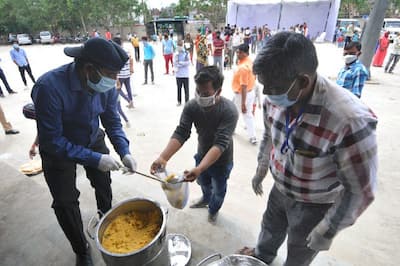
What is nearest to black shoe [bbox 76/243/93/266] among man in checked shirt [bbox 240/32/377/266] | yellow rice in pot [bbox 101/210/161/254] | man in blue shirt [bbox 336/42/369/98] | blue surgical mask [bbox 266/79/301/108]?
yellow rice in pot [bbox 101/210/161/254]

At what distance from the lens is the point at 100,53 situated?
146 cm

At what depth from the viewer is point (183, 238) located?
2.08 m

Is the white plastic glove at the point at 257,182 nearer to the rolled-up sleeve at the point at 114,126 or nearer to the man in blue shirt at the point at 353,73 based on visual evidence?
the rolled-up sleeve at the point at 114,126

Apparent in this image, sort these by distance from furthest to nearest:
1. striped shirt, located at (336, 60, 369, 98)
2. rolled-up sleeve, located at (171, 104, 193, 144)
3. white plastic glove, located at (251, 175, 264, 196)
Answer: striped shirt, located at (336, 60, 369, 98)
rolled-up sleeve, located at (171, 104, 193, 144)
white plastic glove, located at (251, 175, 264, 196)

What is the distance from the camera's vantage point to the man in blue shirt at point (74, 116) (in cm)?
147

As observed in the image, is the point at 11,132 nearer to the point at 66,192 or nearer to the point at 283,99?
the point at 66,192

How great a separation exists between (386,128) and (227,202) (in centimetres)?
419

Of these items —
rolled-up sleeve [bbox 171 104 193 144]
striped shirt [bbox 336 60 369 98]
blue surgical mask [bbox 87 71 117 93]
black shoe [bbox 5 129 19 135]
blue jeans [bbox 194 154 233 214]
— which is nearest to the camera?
blue surgical mask [bbox 87 71 117 93]

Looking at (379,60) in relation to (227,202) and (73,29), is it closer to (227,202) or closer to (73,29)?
(227,202)

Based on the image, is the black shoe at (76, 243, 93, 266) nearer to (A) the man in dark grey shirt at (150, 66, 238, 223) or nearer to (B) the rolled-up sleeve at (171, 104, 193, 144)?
(A) the man in dark grey shirt at (150, 66, 238, 223)

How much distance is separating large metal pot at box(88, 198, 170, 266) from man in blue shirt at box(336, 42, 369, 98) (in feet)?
10.5

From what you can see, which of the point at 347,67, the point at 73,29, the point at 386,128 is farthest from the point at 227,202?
the point at 73,29

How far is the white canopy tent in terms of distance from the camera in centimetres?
2173

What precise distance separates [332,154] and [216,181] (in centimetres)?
134
